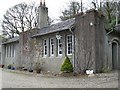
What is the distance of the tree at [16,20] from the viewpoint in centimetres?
4709

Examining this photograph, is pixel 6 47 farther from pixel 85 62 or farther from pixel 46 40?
pixel 85 62

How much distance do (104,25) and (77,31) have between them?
7.80 feet

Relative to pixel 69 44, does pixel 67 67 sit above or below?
below

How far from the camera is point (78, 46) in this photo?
58.4ft

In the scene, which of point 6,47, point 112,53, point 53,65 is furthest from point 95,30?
point 6,47

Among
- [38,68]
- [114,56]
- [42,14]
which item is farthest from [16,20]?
[114,56]

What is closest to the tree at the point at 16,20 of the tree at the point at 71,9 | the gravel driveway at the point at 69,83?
the tree at the point at 71,9

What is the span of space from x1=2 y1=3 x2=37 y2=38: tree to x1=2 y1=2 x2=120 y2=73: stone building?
75.2ft

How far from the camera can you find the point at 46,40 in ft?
72.2

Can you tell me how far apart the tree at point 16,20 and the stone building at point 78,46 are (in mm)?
22914

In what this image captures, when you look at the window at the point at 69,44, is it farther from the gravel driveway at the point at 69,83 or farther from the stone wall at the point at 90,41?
the gravel driveway at the point at 69,83

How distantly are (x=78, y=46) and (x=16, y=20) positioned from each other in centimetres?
3238

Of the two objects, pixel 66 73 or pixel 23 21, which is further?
pixel 23 21

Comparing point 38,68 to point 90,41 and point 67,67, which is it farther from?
point 90,41
